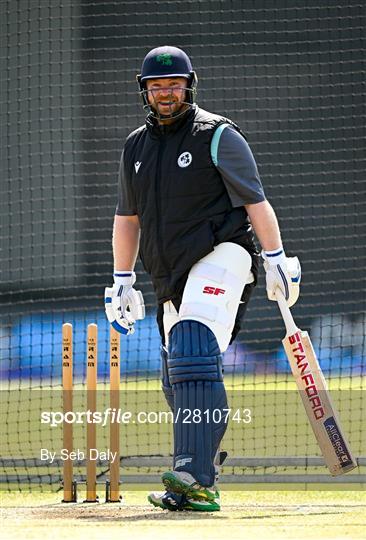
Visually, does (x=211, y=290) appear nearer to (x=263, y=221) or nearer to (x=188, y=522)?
(x=263, y=221)

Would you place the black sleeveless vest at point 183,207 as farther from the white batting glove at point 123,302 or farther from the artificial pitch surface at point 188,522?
the artificial pitch surface at point 188,522

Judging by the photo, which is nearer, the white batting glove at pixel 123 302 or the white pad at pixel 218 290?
the white pad at pixel 218 290

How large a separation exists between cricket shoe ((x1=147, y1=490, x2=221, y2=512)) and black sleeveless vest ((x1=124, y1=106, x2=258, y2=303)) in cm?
74

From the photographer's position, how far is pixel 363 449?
30.0 ft

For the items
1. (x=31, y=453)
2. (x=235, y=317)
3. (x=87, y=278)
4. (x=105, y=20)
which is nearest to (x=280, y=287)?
(x=235, y=317)

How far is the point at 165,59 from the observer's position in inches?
190

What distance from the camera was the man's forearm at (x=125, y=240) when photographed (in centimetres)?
516

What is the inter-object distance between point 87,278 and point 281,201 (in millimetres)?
2973

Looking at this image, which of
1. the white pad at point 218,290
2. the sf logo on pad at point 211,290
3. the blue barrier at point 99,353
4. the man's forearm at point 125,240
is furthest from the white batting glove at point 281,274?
the blue barrier at point 99,353

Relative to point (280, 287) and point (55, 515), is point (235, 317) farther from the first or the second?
point (55, 515)

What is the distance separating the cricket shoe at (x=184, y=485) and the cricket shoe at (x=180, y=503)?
0.07 ft

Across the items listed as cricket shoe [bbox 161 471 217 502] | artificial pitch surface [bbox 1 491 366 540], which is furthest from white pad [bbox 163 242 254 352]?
artificial pitch surface [bbox 1 491 366 540]

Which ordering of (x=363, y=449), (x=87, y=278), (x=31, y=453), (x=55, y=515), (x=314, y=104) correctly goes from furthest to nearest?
(x=314, y=104) → (x=87, y=278) → (x=363, y=449) → (x=31, y=453) → (x=55, y=515)

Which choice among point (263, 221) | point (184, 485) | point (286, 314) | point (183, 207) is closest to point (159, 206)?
point (183, 207)
